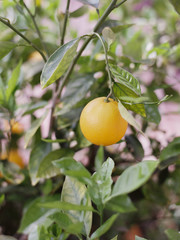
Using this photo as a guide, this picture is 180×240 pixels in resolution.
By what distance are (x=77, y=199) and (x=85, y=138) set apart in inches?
8.0

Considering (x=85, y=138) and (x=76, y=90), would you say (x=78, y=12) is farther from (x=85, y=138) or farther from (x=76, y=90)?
(x=85, y=138)

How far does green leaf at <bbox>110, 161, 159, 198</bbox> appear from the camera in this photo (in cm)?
33

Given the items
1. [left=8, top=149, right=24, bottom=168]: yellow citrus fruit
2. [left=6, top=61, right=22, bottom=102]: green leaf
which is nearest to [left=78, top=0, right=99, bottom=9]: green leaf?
[left=6, top=61, right=22, bottom=102]: green leaf

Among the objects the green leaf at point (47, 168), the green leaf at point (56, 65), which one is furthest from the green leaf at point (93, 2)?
the green leaf at point (47, 168)

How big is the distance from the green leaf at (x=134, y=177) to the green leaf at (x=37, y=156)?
0.36m

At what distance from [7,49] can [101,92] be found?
0.25m

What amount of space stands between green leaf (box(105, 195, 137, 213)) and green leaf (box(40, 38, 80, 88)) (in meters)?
0.22

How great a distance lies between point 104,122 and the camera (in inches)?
17.9

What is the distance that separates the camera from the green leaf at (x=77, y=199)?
45cm

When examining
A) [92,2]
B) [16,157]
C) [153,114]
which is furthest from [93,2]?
[16,157]

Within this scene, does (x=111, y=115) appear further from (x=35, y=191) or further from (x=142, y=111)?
(x=35, y=191)

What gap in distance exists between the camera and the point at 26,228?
586 mm

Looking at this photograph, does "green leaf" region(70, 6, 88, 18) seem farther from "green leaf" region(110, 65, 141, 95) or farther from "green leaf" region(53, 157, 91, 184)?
"green leaf" region(53, 157, 91, 184)

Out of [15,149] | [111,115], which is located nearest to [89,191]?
[111,115]
